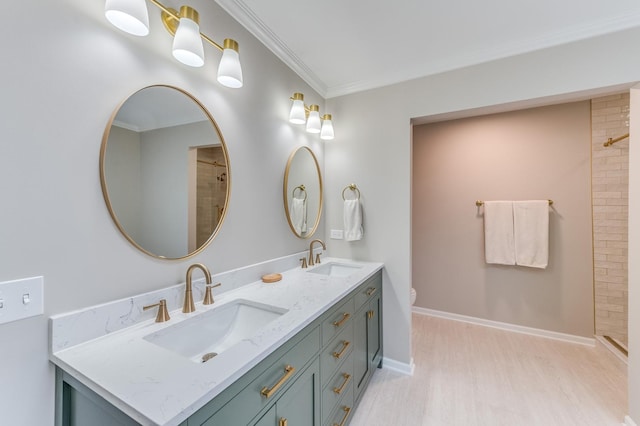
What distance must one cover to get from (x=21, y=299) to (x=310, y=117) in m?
1.83

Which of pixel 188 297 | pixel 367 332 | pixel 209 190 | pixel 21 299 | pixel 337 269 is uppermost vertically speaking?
pixel 209 190

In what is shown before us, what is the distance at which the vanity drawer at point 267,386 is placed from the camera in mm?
722

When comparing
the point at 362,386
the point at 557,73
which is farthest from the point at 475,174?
the point at 362,386

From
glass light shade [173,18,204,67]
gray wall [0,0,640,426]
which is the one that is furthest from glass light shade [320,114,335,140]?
glass light shade [173,18,204,67]

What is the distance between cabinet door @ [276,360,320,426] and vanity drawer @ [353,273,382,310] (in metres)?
0.57

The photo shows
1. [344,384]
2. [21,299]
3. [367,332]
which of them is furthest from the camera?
[367,332]

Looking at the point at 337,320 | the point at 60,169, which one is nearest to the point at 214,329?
the point at 337,320

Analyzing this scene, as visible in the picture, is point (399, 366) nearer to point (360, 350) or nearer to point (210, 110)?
point (360, 350)

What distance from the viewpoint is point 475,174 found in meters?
2.96

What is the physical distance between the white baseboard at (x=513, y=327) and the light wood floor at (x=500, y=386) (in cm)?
7

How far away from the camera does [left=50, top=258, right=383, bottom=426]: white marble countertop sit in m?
0.61

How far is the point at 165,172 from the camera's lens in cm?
119

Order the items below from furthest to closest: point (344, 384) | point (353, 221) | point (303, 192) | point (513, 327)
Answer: point (513, 327) < point (353, 221) < point (303, 192) < point (344, 384)

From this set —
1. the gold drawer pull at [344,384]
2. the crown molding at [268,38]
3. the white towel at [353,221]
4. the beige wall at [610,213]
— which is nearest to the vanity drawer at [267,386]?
the gold drawer pull at [344,384]
